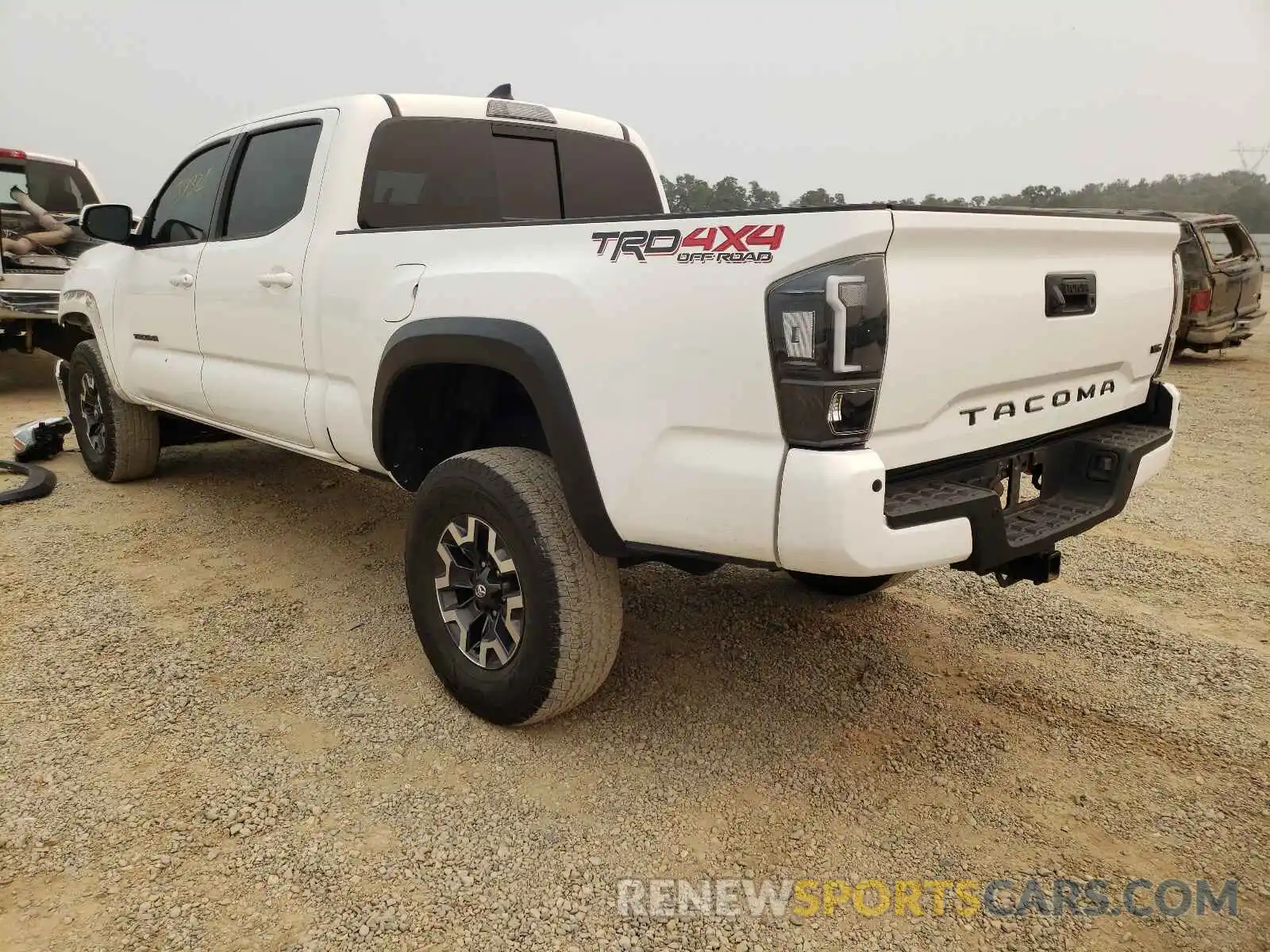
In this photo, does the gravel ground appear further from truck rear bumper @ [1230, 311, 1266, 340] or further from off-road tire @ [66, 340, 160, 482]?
truck rear bumper @ [1230, 311, 1266, 340]

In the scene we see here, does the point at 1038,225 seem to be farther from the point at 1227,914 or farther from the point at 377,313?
the point at 377,313

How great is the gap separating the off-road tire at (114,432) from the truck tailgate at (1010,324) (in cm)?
463

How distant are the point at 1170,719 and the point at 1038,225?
5.42 ft

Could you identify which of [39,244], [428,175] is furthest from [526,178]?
[39,244]

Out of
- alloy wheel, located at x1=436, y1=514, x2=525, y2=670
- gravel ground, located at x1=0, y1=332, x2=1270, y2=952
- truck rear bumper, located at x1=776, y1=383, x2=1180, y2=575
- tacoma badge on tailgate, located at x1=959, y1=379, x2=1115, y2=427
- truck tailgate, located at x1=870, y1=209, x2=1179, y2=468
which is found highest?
truck tailgate, located at x1=870, y1=209, x2=1179, y2=468

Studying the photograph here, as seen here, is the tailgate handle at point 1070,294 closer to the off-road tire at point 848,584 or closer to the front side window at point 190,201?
the off-road tire at point 848,584

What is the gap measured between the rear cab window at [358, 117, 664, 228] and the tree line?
43 cm

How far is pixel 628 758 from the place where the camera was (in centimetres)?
251

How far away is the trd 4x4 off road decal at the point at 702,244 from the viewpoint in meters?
1.84

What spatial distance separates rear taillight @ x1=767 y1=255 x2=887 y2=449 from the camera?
1756 millimetres

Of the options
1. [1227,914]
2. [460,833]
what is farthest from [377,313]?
[1227,914]

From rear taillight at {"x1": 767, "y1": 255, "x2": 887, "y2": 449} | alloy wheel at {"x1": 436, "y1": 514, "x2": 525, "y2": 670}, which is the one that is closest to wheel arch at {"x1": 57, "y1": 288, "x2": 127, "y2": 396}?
alloy wheel at {"x1": 436, "y1": 514, "x2": 525, "y2": 670}

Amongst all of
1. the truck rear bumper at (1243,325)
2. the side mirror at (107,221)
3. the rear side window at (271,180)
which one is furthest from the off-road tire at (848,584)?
the truck rear bumper at (1243,325)

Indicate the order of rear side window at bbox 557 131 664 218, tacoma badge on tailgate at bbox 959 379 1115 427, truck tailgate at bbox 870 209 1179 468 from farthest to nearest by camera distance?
rear side window at bbox 557 131 664 218
tacoma badge on tailgate at bbox 959 379 1115 427
truck tailgate at bbox 870 209 1179 468
